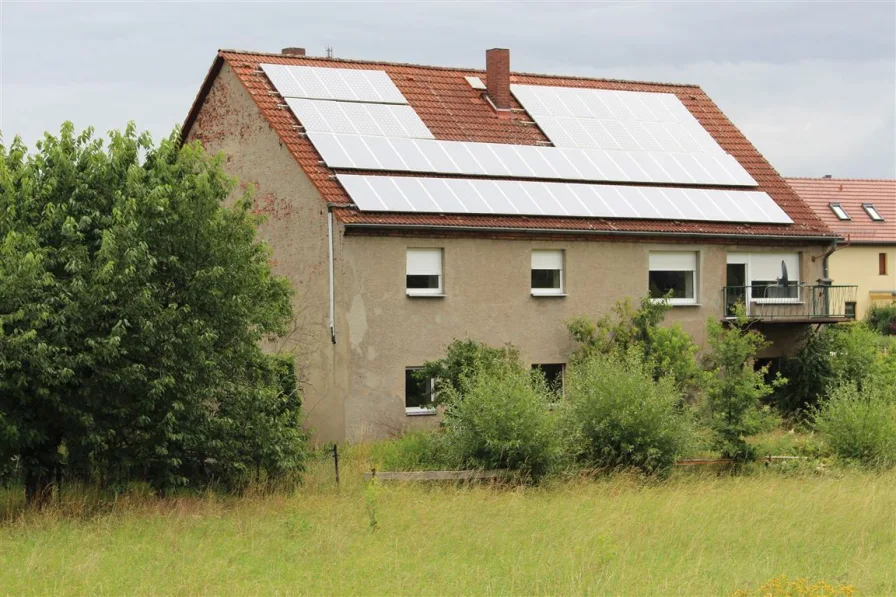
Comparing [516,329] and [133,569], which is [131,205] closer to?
[133,569]

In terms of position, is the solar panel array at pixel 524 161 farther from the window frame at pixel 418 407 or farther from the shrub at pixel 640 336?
the window frame at pixel 418 407

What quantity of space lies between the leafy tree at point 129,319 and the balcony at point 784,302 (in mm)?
14347

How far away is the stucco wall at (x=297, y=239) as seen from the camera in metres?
26.0

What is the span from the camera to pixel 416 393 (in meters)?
26.5

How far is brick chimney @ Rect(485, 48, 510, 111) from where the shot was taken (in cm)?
3216

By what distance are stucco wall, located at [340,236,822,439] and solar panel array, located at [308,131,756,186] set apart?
2.00 meters

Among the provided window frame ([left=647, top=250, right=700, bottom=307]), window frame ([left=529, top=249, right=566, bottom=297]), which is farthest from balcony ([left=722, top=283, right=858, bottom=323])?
window frame ([left=529, top=249, right=566, bottom=297])

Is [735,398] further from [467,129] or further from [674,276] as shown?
[467,129]

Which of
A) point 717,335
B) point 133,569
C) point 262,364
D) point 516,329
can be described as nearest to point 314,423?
point 516,329

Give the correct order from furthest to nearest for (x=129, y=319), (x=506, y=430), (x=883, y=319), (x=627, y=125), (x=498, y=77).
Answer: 1. (x=883, y=319)
2. (x=627, y=125)
3. (x=498, y=77)
4. (x=506, y=430)
5. (x=129, y=319)

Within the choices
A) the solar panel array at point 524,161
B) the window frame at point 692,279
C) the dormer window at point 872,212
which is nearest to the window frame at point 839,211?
the dormer window at point 872,212

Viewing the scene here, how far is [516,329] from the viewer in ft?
91.3

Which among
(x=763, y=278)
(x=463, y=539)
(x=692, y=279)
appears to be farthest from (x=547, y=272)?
(x=463, y=539)

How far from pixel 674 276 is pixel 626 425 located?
31.7 feet
